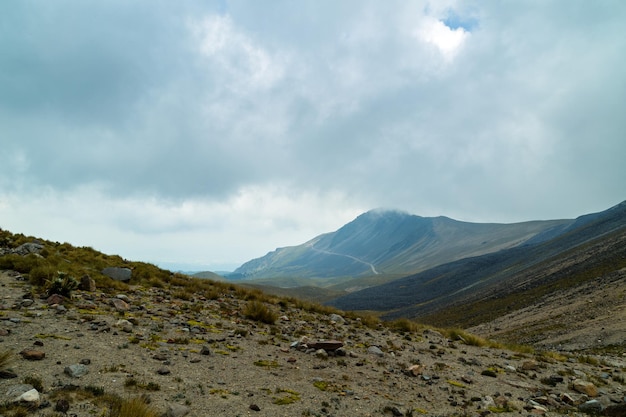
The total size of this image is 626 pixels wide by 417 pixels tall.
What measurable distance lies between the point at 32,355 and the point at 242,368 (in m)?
4.77

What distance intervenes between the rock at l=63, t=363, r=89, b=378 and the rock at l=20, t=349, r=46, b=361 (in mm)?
837

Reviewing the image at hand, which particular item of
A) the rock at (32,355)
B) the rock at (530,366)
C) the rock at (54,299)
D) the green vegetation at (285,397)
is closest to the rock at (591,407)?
the rock at (530,366)

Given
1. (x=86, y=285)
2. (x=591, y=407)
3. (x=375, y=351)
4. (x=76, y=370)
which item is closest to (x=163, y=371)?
(x=76, y=370)

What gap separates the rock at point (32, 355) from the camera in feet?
22.8

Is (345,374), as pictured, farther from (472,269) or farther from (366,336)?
(472,269)

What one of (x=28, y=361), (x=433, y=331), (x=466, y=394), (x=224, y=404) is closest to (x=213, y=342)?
(x=224, y=404)

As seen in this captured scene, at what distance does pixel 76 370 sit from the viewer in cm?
672

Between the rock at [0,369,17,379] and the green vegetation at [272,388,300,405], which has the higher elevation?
the rock at [0,369,17,379]

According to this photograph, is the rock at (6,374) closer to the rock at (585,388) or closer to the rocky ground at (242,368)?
the rocky ground at (242,368)

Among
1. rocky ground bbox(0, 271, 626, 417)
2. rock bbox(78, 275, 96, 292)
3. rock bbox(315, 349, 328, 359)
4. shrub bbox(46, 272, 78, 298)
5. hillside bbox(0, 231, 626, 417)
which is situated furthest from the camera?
rock bbox(78, 275, 96, 292)

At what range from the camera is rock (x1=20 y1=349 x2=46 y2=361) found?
22.8 ft

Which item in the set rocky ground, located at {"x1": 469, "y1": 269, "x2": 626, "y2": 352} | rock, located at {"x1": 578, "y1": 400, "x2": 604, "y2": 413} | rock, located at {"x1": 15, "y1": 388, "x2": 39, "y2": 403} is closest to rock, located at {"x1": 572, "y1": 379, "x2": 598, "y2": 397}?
rock, located at {"x1": 578, "y1": 400, "x2": 604, "y2": 413}

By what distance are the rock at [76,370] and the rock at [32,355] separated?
0.84m

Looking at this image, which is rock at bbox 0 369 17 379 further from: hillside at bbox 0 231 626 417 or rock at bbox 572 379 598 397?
rock at bbox 572 379 598 397
